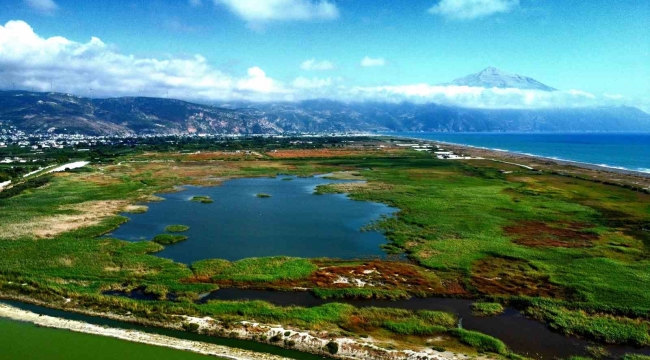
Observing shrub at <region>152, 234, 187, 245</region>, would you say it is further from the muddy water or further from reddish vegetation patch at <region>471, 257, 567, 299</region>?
reddish vegetation patch at <region>471, 257, 567, 299</region>

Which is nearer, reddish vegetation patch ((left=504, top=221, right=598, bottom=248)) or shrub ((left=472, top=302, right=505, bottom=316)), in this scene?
shrub ((left=472, top=302, right=505, bottom=316))

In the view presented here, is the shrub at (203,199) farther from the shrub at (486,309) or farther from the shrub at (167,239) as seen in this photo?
the shrub at (486,309)

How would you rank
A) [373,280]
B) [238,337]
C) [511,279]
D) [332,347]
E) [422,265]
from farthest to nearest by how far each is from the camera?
[422,265]
[511,279]
[373,280]
[238,337]
[332,347]

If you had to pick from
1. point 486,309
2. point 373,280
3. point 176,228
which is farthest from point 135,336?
point 176,228

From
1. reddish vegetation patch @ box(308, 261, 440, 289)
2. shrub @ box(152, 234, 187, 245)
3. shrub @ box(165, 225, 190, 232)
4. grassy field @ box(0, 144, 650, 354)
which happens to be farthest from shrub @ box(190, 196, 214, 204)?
reddish vegetation patch @ box(308, 261, 440, 289)

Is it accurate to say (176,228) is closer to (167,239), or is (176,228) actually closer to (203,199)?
(167,239)

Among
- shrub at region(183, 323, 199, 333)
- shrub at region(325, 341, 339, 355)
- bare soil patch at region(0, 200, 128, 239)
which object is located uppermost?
shrub at region(325, 341, 339, 355)

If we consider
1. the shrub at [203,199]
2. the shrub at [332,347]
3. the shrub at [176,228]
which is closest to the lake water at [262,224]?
the shrub at [176,228]
